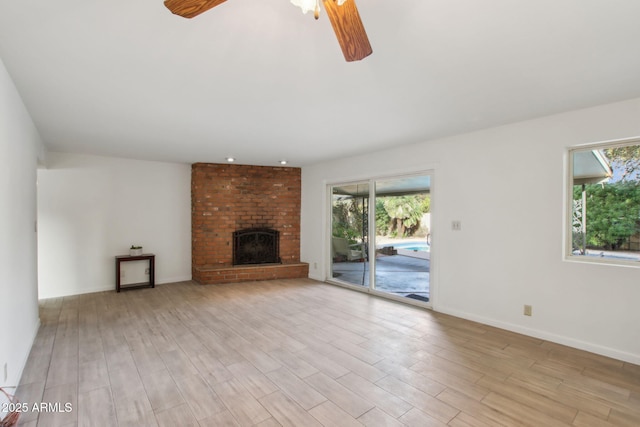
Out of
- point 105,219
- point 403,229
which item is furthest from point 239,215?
point 403,229

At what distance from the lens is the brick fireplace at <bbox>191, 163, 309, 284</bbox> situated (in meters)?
5.64

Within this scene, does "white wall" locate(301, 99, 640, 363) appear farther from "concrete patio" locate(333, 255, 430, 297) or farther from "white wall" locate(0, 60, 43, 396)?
"white wall" locate(0, 60, 43, 396)

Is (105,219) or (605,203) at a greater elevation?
(605,203)

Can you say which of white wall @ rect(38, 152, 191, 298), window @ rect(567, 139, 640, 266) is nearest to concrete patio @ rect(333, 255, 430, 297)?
window @ rect(567, 139, 640, 266)

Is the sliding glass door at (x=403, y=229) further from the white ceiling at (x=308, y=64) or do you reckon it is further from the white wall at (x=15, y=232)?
the white wall at (x=15, y=232)

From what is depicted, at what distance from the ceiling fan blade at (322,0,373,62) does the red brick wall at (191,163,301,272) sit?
4.84 meters

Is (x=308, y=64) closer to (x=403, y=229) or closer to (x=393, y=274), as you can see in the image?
(x=403, y=229)

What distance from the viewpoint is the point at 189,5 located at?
3.53 feet

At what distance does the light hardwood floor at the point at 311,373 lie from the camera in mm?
1913

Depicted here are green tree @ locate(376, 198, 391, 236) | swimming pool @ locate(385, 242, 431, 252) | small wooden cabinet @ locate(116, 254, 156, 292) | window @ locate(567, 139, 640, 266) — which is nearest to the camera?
window @ locate(567, 139, 640, 266)

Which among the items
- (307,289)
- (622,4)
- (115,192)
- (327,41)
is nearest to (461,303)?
(307,289)

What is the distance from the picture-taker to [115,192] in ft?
17.0

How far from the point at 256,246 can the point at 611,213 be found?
5.22 m

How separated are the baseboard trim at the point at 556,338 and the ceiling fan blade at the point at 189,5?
3848 millimetres
